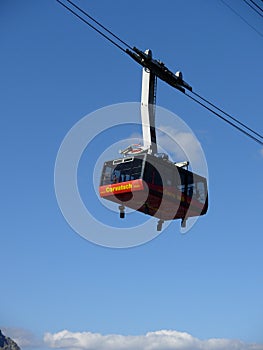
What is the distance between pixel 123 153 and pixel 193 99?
11.3 meters

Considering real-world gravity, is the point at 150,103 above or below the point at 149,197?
above

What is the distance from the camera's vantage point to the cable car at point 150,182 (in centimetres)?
3434

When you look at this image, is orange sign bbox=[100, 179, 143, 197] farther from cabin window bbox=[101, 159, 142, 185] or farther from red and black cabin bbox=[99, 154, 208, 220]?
cabin window bbox=[101, 159, 142, 185]

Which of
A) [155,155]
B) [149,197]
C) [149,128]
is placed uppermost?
[149,128]

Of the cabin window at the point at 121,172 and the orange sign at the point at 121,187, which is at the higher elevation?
the cabin window at the point at 121,172

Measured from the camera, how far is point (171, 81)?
3284cm

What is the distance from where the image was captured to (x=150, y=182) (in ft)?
112

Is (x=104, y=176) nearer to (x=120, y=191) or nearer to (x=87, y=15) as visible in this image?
(x=120, y=191)

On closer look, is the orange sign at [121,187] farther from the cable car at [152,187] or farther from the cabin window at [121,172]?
the cabin window at [121,172]

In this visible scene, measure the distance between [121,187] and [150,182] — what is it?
191 cm

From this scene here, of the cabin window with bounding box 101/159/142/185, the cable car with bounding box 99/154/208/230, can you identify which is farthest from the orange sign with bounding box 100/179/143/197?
the cabin window with bounding box 101/159/142/185

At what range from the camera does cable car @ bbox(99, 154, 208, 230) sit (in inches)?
1348

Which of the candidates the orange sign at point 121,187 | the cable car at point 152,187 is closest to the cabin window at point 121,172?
the cable car at point 152,187

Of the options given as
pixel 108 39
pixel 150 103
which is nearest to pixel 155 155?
pixel 150 103
